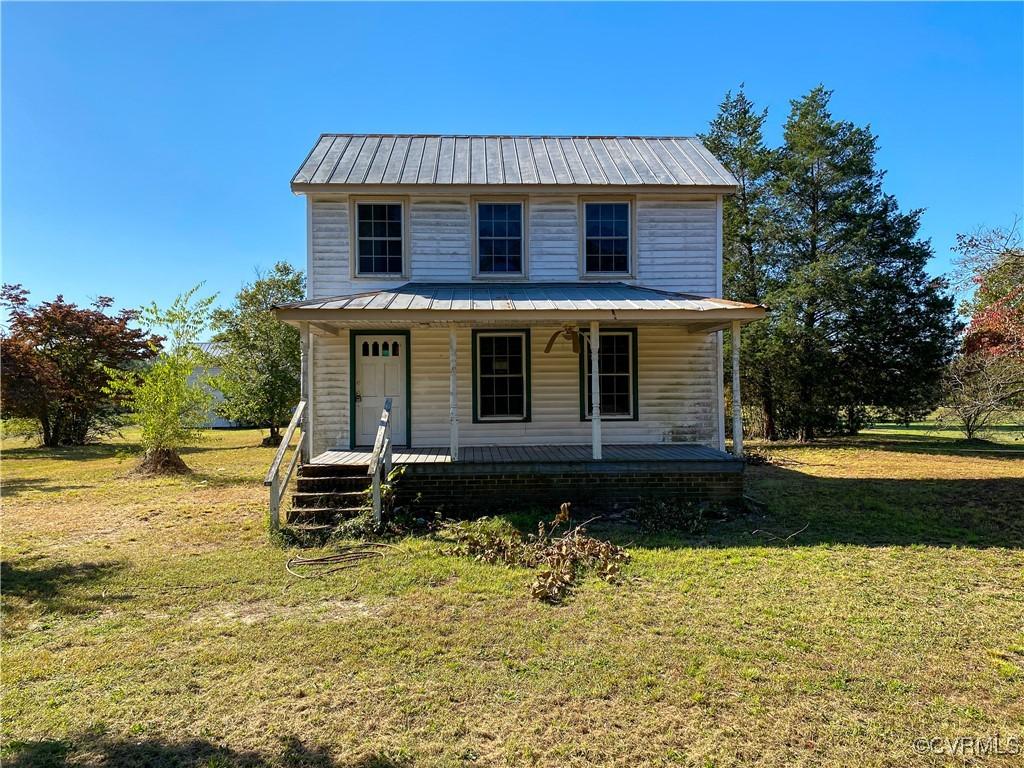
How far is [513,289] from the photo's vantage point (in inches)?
389

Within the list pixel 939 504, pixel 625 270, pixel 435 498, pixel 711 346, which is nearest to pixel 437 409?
pixel 435 498

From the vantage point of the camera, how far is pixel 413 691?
3.55 metres

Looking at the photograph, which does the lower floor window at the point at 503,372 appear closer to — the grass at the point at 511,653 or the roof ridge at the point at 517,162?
the roof ridge at the point at 517,162

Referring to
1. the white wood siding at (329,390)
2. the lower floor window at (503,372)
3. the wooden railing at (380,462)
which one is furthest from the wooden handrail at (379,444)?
the lower floor window at (503,372)

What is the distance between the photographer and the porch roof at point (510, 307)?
26.6ft

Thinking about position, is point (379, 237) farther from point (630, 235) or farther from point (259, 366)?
point (259, 366)

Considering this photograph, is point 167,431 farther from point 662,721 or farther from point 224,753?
point 662,721

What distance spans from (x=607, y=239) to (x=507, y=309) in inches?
144

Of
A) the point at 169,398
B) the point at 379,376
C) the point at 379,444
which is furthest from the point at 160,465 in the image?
the point at 379,444

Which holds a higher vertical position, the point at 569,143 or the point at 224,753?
the point at 569,143

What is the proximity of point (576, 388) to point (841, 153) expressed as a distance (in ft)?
48.7

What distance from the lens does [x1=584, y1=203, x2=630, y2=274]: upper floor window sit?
10.7 meters

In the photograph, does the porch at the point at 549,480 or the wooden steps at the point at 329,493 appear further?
the porch at the point at 549,480

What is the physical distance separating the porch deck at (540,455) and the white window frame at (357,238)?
3.34m
